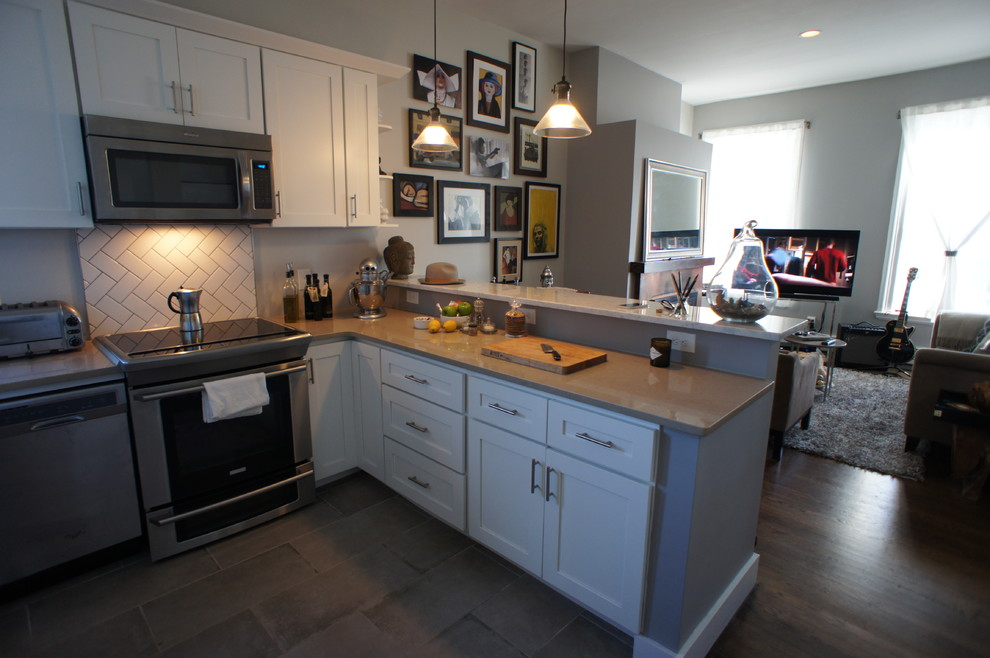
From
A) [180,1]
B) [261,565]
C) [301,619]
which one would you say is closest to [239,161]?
[180,1]

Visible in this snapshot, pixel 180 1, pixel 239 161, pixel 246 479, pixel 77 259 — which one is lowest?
pixel 246 479

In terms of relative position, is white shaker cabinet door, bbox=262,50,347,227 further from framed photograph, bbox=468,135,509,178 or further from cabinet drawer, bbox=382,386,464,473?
framed photograph, bbox=468,135,509,178

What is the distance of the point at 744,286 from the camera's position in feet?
6.74

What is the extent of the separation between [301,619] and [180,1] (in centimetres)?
282

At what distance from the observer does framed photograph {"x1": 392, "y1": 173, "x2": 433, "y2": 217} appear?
3480 mm

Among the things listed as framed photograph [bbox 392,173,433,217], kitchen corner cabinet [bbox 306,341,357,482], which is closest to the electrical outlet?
kitchen corner cabinet [bbox 306,341,357,482]

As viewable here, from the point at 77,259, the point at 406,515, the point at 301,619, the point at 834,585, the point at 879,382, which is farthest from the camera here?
the point at 879,382

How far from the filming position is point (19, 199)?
6.55ft

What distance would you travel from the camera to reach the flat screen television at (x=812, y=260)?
5.54 meters

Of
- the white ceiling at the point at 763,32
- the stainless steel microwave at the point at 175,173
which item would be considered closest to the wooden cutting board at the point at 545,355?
the stainless steel microwave at the point at 175,173

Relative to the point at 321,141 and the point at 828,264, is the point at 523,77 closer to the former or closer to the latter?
the point at 321,141

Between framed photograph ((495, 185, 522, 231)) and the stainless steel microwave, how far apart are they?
1.98m

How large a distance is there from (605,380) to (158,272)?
89.7 inches

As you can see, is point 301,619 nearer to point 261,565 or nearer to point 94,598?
point 261,565
